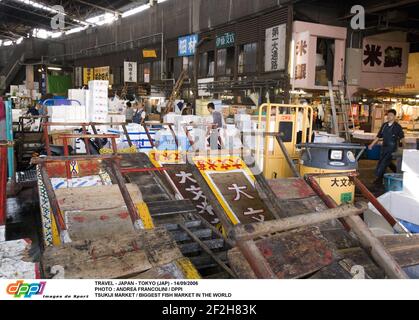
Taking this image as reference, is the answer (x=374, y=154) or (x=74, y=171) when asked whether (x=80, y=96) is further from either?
(x=374, y=154)

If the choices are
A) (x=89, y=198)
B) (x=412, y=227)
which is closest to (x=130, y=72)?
(x=89, y=198)

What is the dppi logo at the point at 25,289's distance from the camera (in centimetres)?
238

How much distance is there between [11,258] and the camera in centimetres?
297

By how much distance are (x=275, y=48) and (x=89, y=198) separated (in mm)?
11104

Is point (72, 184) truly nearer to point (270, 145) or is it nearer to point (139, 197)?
point (139, 197)

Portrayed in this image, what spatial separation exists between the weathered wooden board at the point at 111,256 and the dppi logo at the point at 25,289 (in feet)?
1.13

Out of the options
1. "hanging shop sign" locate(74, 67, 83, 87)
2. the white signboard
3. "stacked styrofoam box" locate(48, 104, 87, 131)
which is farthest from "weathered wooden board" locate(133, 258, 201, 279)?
"hanging shop sign" locate(74, 67, 83, 87)

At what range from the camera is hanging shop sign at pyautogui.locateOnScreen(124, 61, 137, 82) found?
23625 millimetres

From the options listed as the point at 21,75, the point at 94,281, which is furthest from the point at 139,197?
the point at 21,75

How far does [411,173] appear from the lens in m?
5.38

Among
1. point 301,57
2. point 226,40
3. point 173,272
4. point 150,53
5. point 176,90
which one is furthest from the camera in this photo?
point 150,53

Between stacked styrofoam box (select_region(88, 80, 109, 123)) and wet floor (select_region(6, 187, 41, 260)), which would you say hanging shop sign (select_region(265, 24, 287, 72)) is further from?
wet floor (select_region(6, 187, 41, 260))

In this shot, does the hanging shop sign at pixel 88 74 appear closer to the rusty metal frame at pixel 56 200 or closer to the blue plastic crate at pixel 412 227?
the rusty metal frame at pixel 56 200

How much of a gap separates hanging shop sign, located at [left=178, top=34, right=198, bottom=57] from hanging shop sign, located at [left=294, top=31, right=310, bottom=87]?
6.74 m
